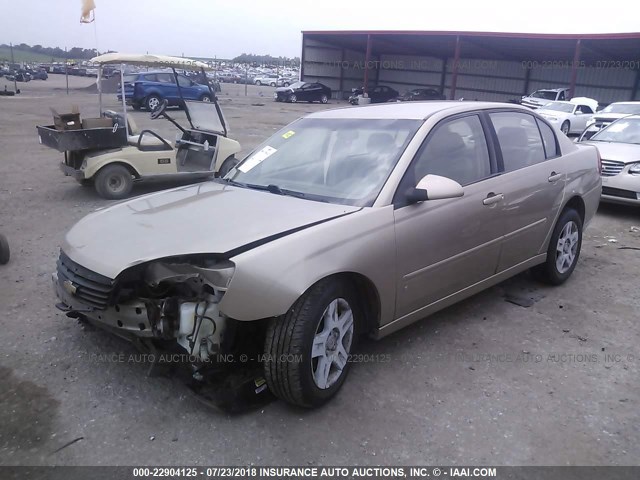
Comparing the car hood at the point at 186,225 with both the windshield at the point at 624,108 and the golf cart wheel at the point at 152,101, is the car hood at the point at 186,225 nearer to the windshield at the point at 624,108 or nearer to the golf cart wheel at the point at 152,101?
the windshield at the point at 624,108

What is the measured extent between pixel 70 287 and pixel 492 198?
2.88 metres

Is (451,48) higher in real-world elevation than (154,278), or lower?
higher

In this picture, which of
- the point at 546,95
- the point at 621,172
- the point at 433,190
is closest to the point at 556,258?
the point at 433,190

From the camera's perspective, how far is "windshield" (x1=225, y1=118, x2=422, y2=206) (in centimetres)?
339

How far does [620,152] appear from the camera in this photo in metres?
8.06

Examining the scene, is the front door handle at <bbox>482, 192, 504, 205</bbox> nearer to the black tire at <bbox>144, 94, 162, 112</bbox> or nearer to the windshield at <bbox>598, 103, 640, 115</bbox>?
the windshield at <bbox>598, 103, 640, 115</bbox>

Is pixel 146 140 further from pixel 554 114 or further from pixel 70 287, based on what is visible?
pixel 554 114

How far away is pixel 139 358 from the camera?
339 centimetres

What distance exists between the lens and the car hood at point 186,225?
2.76 meters

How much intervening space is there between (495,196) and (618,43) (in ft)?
96.7

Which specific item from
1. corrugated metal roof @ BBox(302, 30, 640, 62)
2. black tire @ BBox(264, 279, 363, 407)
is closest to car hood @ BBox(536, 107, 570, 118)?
corrugated metal roof @ BBox(302, 30, 640, 62)

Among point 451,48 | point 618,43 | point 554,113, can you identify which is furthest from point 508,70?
point 554,113

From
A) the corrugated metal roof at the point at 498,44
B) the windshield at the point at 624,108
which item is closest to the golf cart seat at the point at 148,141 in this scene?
the windshield at the point at 624,108

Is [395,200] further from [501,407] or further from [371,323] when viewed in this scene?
[501,407]
